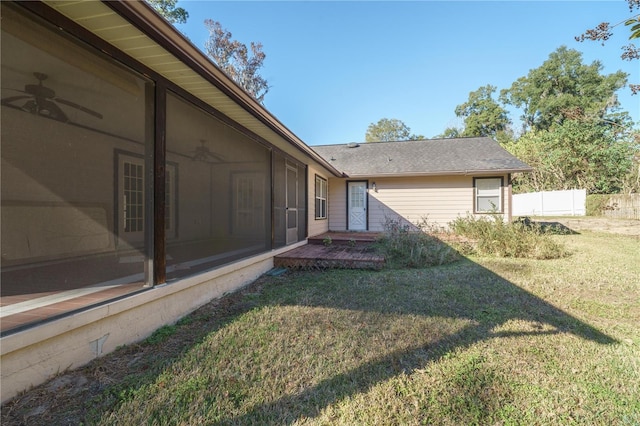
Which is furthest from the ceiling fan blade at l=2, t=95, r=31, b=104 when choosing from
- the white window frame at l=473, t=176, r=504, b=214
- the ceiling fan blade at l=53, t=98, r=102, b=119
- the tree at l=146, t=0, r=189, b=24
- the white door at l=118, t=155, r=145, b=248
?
the tree at l=146, t=0, r=189, b=24

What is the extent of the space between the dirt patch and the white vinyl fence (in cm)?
498

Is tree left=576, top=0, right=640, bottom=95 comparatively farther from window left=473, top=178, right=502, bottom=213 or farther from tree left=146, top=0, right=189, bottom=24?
tree left=146, top=0, right=189, bottom=24

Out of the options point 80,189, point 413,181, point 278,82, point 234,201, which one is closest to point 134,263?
point 80,189

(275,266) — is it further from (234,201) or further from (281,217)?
(234,201)

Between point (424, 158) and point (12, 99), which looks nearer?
point (12, 99)

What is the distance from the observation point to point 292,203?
7.09m

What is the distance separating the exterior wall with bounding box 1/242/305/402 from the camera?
1.82 m

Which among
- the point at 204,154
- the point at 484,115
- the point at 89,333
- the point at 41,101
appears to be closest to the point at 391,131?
the point at 484,115

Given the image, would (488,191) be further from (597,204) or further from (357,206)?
(597,204)

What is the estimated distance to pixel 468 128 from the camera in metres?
33.2

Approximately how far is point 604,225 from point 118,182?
16713 mm

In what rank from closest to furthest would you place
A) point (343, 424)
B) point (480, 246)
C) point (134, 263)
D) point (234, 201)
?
point (343, 424)
point (134, 263)
point (234, 201)
point (480, 246)

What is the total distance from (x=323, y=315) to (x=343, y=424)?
5.64 feet

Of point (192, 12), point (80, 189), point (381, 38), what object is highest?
point (192, 12)
